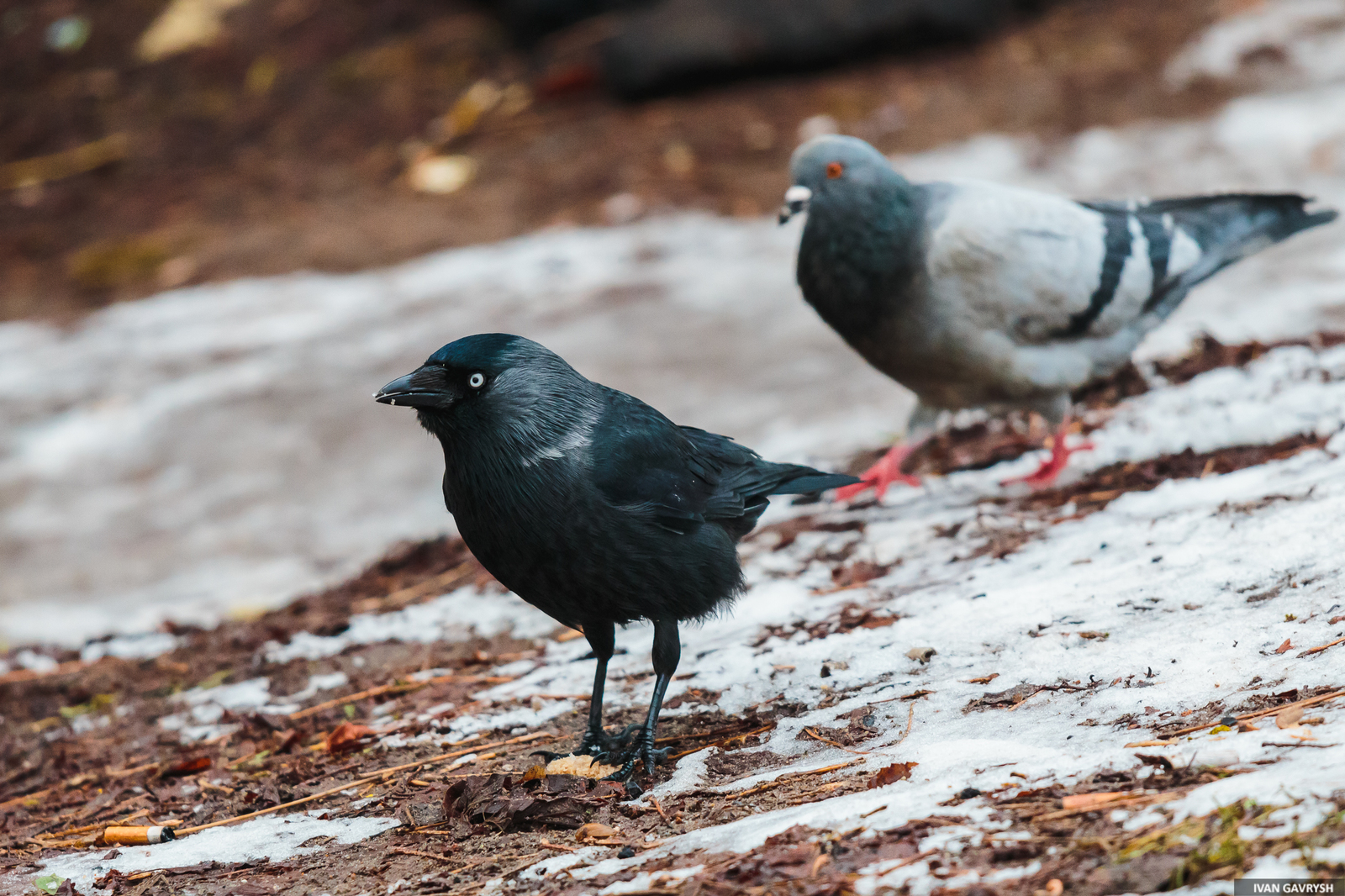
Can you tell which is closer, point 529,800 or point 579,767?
point 529,800

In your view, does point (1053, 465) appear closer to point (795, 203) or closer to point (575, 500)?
point (795, 203)

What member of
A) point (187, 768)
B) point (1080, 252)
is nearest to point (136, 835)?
point (187, 768)

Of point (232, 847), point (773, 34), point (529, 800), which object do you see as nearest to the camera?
point (529, 800)

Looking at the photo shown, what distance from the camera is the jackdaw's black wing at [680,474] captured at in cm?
341

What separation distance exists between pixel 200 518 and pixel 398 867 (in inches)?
204

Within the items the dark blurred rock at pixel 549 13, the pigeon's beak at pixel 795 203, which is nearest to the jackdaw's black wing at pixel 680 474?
the pigeon's beak at pixel 795 203

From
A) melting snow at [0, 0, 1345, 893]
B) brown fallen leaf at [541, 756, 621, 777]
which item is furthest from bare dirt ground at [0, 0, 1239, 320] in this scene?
brown fallen leaf at [541, 756, 621, 777]

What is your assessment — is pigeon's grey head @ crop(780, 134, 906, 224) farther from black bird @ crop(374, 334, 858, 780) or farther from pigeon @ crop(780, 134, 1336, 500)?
black bird @ crop(374, 334, 858, 780)

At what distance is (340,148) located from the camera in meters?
12.3

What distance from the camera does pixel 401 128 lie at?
40.9ft

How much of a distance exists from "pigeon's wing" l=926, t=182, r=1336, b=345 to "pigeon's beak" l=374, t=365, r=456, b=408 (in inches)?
97.7

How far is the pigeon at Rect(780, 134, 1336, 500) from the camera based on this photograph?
16.9ft

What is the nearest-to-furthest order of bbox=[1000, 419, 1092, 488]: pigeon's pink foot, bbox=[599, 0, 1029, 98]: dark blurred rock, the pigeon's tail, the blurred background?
bbox=[1000, 419, 1092, 488]: pigeon's pink foot
the pigeon's tail
the blurred background
bbox=[599, 0, 1029, 98]: dark blurred rock

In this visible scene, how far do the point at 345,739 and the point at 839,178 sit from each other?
2969mm
